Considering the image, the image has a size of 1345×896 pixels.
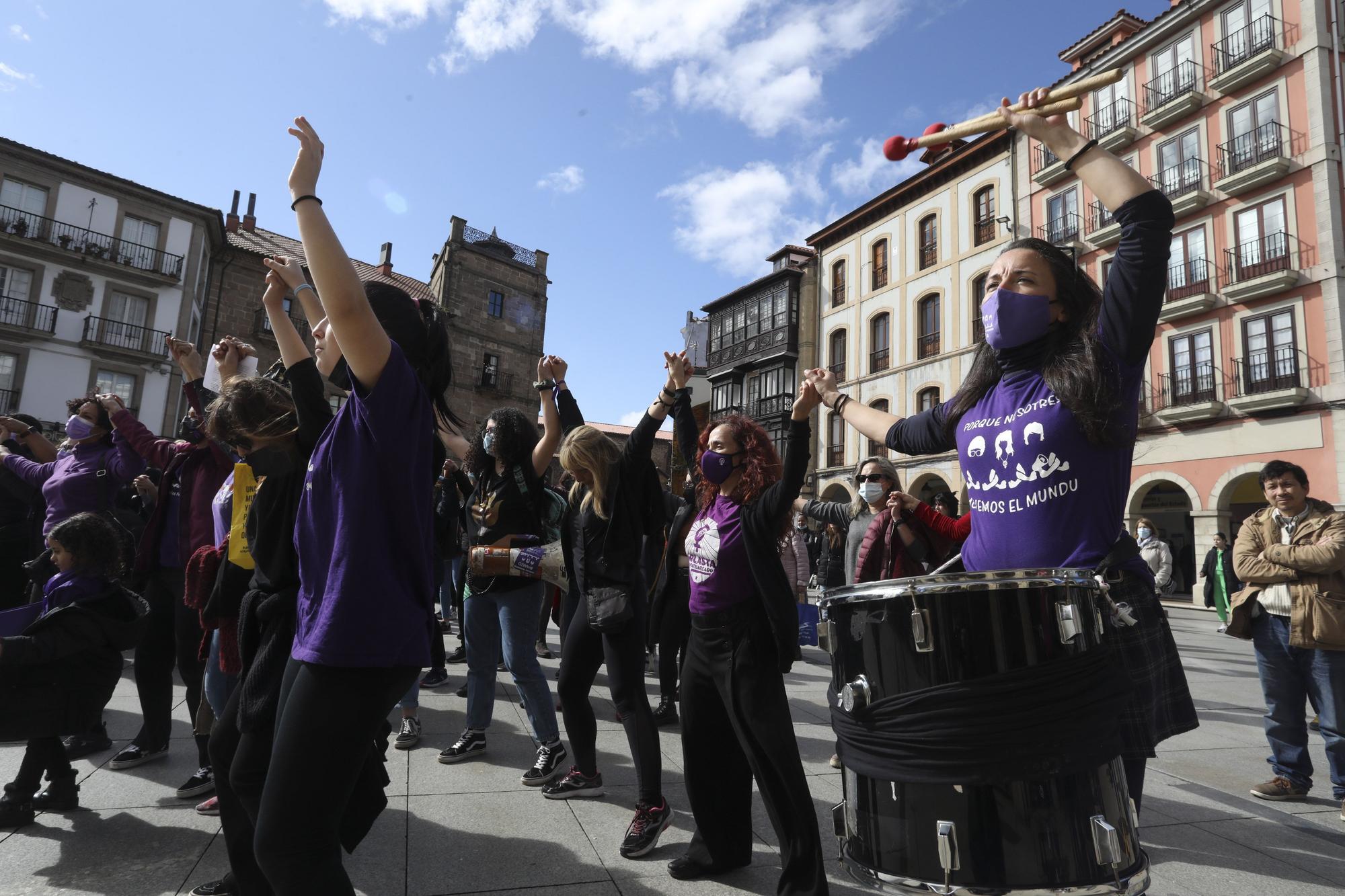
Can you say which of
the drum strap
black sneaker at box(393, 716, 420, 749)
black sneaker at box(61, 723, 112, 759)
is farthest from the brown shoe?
black sneaker at box(61, 723, 112, 759)

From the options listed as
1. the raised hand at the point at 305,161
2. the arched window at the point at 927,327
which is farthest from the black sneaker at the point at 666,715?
the arched window at the point at 927,327

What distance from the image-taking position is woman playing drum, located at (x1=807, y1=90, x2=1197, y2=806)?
5.74 feet

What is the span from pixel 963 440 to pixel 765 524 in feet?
3.46

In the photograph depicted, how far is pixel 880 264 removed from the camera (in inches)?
1141

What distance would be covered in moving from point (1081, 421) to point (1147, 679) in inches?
24.1

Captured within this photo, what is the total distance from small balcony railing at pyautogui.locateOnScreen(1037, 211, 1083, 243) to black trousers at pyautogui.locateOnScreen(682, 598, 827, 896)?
23.3 m

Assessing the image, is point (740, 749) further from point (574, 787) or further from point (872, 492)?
point (872, 492)


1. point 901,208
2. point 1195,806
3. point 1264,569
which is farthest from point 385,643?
point 901,208

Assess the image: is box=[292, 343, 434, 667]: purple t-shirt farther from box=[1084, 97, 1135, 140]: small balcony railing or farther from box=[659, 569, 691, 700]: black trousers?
box=[1084, 97, 1135, 140]: small balcony railing

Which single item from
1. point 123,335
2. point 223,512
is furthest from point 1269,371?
point 123,335

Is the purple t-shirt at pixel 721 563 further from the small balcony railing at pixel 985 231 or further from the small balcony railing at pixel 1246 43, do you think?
the small balcony railing at pixel 985 231

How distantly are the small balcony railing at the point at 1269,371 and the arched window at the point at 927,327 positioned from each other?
8.76 metres

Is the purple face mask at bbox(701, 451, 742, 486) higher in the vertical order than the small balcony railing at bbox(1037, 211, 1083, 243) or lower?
lower

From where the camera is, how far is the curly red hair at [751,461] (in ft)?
10.6
